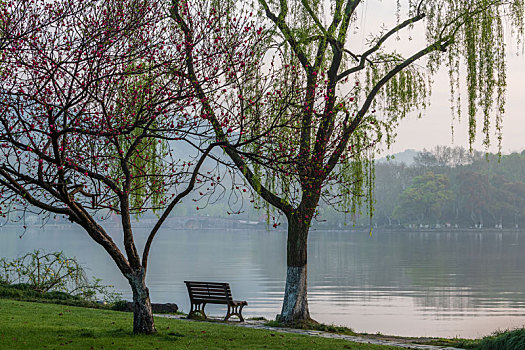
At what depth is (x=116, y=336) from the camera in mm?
9852

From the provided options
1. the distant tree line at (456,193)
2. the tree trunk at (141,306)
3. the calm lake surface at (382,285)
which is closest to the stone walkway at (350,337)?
the tree trunk at (141,306)

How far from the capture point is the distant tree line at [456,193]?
326 feet

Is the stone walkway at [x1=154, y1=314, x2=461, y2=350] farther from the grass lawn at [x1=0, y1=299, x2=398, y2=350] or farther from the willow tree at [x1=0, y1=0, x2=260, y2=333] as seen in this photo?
the willow tree at [x1=0, y1=0, x2=260, y2=333]

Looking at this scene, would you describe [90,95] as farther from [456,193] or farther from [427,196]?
[456,193]

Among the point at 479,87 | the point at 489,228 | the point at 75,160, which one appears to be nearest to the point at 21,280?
the point at 75,160

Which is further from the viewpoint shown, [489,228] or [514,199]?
[489,228]

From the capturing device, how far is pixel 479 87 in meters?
14.0

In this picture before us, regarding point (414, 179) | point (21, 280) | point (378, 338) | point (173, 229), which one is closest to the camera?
point (378, 338)

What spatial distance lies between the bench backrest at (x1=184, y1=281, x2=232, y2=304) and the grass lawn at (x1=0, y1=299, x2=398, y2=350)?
5.89ft

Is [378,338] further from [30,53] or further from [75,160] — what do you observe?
[30,53]

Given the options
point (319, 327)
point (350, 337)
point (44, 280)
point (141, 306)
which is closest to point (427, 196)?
point (44, 280)

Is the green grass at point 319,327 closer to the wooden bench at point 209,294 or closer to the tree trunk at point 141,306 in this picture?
the wooden bench at point 209,294

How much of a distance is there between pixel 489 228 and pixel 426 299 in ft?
268

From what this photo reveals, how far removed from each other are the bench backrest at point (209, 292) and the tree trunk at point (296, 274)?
53.0 inches
